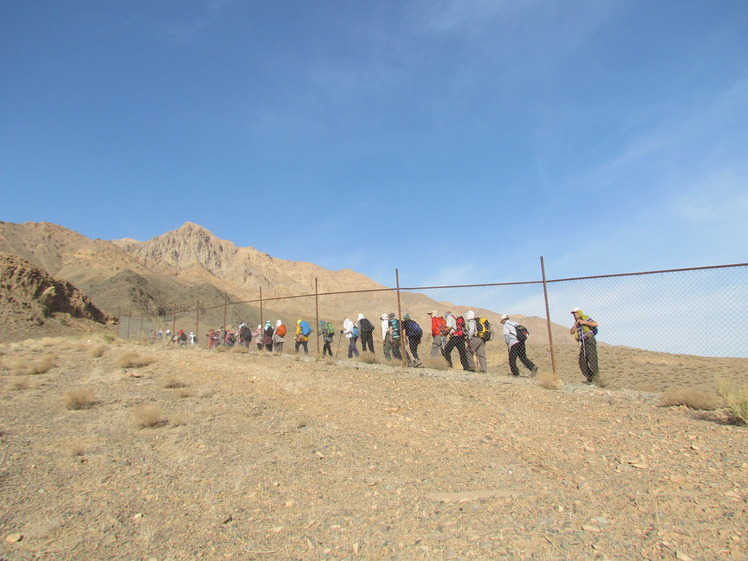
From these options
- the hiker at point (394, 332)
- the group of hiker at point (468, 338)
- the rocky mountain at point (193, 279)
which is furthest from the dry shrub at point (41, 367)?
the hiker at point (394, 332)

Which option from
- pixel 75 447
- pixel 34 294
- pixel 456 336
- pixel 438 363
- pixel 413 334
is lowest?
pixel 75 447

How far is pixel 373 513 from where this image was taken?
395 centimetres

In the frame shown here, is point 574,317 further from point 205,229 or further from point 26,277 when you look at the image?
point 205,229

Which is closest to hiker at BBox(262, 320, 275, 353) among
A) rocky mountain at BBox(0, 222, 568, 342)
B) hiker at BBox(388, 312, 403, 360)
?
rocky mountain at BBox(0, 222, 568, 342)

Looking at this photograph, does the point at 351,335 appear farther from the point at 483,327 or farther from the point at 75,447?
the point at 75,447

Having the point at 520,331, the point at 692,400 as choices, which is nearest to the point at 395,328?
the point at 520,331

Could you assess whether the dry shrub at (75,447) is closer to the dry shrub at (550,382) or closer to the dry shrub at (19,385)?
the dry shrub at (19,385)

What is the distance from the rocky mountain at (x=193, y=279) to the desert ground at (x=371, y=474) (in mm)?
9680

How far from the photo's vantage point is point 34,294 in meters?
29.8

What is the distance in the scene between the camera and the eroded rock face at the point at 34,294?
A: 27.5m

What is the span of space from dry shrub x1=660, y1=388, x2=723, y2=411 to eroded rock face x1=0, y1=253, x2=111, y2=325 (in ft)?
104

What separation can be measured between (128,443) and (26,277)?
31.2 meters

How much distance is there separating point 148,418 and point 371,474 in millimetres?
3629

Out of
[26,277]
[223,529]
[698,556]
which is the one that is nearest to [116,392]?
[223,529]
